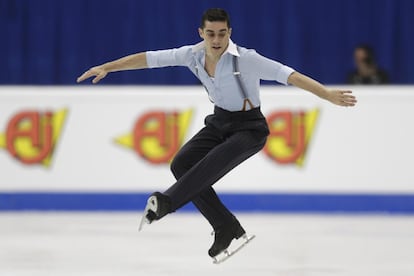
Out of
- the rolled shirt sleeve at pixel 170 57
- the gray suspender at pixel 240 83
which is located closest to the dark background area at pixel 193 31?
the rolled shirt sleeve at pixel 170 57

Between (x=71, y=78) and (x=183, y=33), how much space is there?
4.23 feet

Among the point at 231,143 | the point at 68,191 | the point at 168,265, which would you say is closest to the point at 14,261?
the point at 168,265

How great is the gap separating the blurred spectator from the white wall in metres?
0.62

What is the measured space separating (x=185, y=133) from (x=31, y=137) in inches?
53.7

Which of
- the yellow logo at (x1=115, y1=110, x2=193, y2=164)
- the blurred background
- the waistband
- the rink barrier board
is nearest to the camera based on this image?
the waistband

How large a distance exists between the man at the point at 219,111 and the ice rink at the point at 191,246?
0.57 meters

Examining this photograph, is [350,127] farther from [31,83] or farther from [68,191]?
[31,83]

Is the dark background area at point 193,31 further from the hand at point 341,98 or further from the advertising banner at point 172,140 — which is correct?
the hand at point 341,98

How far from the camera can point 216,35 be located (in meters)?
5.05

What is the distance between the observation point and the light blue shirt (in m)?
5.04

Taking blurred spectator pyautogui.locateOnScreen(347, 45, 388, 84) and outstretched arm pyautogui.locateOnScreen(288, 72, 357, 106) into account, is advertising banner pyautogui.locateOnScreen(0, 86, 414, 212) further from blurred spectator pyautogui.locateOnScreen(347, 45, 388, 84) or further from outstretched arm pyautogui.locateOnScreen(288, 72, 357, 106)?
outstretched arm pyautogui.locateOnScreen(288, 72, 357, 106)

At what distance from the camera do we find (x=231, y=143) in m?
5.13

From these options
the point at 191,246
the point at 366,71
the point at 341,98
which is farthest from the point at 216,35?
the point at 366,71

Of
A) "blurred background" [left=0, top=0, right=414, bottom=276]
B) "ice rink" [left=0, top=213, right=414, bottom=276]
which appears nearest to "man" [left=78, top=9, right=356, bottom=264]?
"ice rink" [left=0, top=213, right=414, bottom=276]
